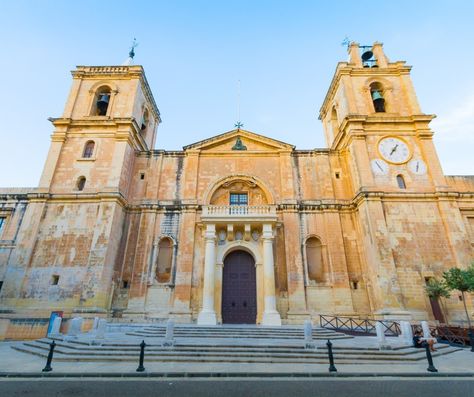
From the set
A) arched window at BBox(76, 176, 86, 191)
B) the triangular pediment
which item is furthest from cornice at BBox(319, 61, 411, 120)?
arched window at BBox(76, 176, 86, 191)

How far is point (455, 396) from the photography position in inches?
224

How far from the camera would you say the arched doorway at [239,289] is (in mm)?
16812

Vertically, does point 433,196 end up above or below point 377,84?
below

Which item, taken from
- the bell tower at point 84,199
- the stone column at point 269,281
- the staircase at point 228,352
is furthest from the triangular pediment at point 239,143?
the staircase at point 228,352

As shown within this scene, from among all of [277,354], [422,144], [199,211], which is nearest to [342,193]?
[422,144]

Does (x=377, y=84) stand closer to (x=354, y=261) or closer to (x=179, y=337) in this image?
(x=354, y=261)

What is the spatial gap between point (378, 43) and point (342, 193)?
1535cm

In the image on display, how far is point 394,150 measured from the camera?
19.6 metres

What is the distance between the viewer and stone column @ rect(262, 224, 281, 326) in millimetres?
15563

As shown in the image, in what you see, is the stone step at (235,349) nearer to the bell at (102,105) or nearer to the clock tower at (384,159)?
the clock tower at (384,159)

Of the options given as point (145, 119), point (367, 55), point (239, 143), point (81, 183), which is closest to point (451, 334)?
point (239, 143)

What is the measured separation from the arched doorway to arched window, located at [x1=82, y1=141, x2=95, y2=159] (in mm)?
12698

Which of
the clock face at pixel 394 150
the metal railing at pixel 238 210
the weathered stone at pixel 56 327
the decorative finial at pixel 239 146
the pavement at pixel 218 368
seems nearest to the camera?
the pavement at pixel 218 368

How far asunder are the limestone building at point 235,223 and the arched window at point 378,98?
0.17 metres
